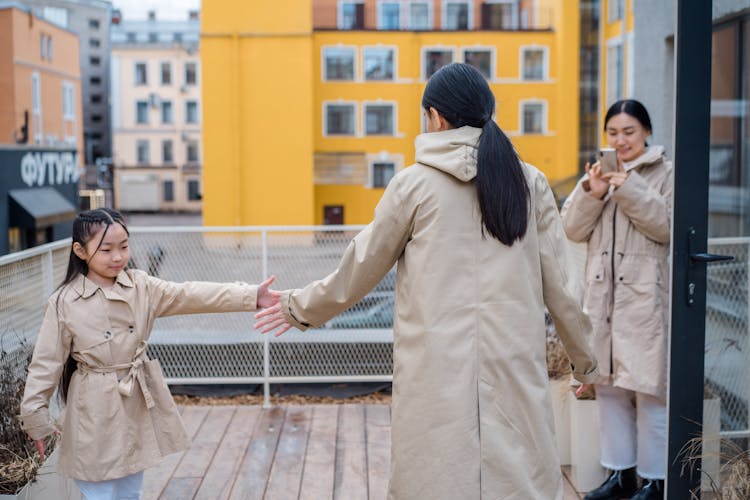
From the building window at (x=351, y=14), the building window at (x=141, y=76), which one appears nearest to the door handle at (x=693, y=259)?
the building window at (x=351, y=14)

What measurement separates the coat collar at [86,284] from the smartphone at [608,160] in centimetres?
188

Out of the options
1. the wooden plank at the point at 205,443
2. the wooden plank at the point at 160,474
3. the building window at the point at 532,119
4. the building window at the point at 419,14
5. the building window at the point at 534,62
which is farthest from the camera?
the building window at the point at 419,14

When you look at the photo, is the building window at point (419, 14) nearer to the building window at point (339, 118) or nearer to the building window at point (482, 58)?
the building window at point (482, 58)

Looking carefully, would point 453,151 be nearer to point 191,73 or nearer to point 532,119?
point 532,119

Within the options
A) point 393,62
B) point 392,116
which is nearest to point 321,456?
point 393,62

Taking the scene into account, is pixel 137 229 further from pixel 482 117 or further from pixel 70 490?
pixel 482 117

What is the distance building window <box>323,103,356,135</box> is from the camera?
108 ft

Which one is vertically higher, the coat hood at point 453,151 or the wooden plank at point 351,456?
the coat hood at point 453,151

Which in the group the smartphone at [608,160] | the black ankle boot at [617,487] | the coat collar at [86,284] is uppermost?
the smartphone at [608,160]

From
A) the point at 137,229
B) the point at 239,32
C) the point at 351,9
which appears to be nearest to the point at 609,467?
the point at 137,229

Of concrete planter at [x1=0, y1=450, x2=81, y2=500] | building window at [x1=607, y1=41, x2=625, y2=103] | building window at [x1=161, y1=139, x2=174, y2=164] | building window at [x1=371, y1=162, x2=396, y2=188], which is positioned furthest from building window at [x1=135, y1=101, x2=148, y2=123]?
concrete planter at [x1=0, y1=450, x2=81, y2=500]

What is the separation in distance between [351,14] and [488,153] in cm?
3385

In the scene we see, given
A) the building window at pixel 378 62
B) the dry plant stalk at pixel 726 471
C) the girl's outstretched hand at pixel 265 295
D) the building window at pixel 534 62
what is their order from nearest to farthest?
the dry plant stalk at pixel 726 471
the girl's outstretched hand at pixel 265 295
the building window at pixel 378 62
the building window at pixel 534 62

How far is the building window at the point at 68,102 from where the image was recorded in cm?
2363
